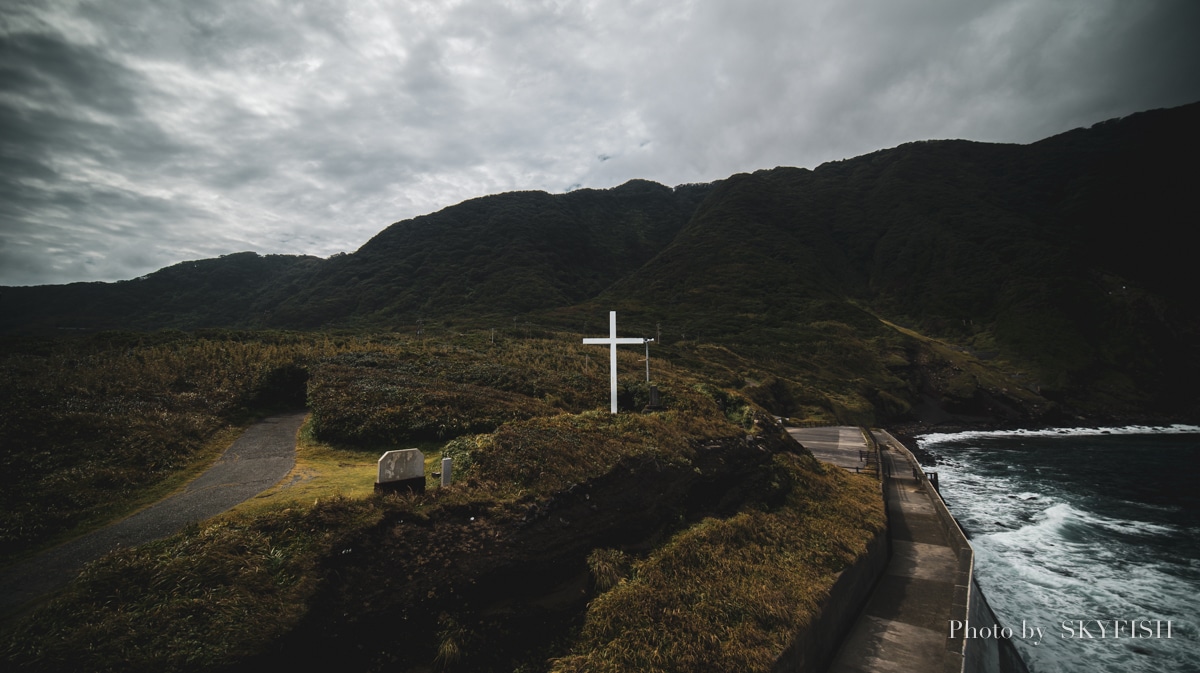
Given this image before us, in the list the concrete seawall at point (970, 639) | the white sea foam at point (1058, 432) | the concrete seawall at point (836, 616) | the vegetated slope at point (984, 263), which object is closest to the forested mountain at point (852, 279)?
the vegetated slope at point (984, 263)

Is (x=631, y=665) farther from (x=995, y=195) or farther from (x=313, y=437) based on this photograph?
(x=995, y=195)

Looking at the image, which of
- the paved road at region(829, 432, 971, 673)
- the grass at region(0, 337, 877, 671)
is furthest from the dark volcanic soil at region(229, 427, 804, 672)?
the paved road at region(829, 432, 971, 673)

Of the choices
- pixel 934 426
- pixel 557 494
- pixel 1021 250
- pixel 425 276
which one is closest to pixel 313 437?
pixel 557 494

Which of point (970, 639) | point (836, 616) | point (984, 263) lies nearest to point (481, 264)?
point (836, 616)

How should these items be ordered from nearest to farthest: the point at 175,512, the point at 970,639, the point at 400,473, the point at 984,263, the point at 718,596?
the point at 175,512, the point at 400,473, the point at 718,596, the point at 970,639, the point at 984,263

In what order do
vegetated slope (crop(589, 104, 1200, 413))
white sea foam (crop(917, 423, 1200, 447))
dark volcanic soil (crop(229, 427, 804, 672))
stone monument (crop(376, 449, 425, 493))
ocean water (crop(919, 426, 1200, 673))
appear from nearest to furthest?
dark volcanic soil (crop(229, 427, 804, 672))
stone monument (crop(376, 449, 425, 493))
ocean water (crop(919, 426, 1200, 673))
white sea foam (crop(917, 423, 1200, 447))
vegetated slope (crop(589, 104, 1200, 413))

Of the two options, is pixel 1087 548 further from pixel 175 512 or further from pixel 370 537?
pixel 175 512

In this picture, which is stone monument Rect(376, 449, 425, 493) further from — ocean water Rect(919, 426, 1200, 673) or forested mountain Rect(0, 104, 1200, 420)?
forested mountain Rect(0, 104, 1200, 420)

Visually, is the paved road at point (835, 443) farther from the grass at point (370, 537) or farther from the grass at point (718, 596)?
the grass at point (718, 596)
